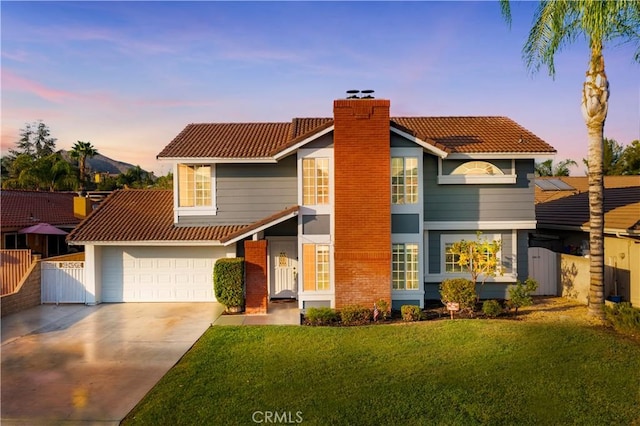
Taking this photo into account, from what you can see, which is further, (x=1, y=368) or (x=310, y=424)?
(x=1, y=368)

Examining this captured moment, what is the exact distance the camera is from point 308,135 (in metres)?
12.5

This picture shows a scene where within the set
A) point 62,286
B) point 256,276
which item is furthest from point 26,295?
point 256,276

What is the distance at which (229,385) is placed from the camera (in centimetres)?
741

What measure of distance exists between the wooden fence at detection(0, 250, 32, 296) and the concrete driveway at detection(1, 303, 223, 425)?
1.25 m

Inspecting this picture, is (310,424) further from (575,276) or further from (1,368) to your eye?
(575,276)

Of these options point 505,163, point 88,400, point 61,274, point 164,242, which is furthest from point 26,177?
point 505,163

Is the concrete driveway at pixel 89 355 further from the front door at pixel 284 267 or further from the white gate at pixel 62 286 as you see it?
the front door at pixel 284 267

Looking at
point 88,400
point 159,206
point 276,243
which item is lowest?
point 88,400

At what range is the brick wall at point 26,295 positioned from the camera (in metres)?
12.7

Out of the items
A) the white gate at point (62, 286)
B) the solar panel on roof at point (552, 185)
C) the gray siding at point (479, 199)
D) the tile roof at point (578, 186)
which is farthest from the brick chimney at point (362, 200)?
the solar panel on roof at point (552, 185)

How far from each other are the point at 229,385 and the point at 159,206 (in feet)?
34.6

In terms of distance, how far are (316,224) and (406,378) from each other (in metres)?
6.31

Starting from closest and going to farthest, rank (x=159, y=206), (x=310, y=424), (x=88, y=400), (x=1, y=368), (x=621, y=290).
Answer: (x=310, y=424) < (x=88, y=400) < (x=1, y=368) < (x=621, y=290) < (x=159, y=206)

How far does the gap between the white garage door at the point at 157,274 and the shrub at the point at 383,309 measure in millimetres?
6108
